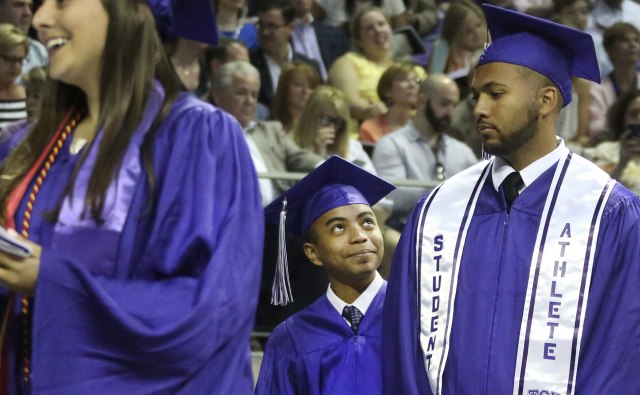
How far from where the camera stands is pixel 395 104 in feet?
28.0

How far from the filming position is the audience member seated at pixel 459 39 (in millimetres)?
9594

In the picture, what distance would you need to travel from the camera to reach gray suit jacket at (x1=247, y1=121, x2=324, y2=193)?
7219 mm

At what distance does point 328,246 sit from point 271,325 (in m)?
1.59

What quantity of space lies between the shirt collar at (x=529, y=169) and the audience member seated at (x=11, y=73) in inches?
151

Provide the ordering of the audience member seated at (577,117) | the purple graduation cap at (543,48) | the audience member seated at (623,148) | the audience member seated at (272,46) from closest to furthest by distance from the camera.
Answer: the purple graduation cap at (543,48) → the audience member seated at (623,148) → the audience member seated at (272,46) → the audience member seated at (577,117)

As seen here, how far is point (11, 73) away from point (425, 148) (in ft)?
7.99

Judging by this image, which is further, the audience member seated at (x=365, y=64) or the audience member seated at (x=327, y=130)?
the audience member seated at (x=365, y=64)

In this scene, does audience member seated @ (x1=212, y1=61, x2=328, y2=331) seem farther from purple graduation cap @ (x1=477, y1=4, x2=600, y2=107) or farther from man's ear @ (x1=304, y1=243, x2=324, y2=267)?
purple graduation cap @ (x1=477, y1=4, x2=600, y2=107)

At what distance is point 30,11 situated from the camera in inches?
328

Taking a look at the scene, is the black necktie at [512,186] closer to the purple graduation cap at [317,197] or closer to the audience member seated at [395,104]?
the purple graduation cap at [317,197]

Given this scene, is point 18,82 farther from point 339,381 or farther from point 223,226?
point 223,226

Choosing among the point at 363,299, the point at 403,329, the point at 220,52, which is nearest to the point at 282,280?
the point at 363,299

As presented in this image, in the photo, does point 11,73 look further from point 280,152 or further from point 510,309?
point 510,309

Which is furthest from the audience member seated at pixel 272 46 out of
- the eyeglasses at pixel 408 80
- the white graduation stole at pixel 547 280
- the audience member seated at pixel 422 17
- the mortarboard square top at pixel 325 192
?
the white graduation stole at pixel 547 280
